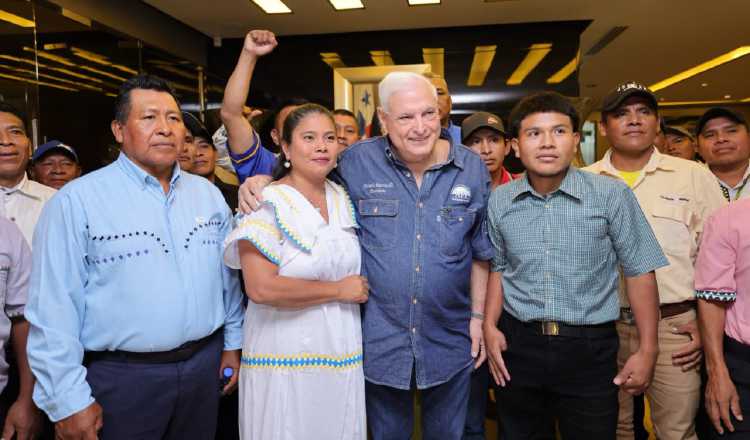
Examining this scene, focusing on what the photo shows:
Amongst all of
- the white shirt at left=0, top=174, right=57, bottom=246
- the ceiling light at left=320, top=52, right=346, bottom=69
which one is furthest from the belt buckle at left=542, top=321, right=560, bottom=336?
the ceiling light at left=320, top=52, right=346, bottom=69

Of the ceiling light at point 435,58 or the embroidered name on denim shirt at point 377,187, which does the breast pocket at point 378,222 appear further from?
the ceiling light at point 435,58

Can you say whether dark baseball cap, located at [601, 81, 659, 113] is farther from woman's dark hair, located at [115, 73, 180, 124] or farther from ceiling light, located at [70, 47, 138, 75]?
ceiling light, located at [70, 47, 138, 75]

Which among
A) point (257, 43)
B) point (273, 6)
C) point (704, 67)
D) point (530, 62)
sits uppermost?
point (704, 67)

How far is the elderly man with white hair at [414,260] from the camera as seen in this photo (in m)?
1.94

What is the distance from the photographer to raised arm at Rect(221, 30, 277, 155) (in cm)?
208

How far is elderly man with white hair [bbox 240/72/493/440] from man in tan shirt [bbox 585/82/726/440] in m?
0.88

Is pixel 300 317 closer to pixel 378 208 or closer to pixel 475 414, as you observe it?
pixel 378 208

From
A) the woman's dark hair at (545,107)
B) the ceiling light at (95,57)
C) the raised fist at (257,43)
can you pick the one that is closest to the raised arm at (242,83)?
the raised fist at (257,43)

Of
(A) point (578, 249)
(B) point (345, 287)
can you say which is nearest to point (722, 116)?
(A) point (578, 249)

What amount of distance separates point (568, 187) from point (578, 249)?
0.23 m

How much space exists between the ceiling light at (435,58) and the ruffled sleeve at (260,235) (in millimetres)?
5856

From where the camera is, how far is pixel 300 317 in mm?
1845

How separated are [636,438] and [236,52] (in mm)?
6816

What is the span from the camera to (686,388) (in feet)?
7.63
